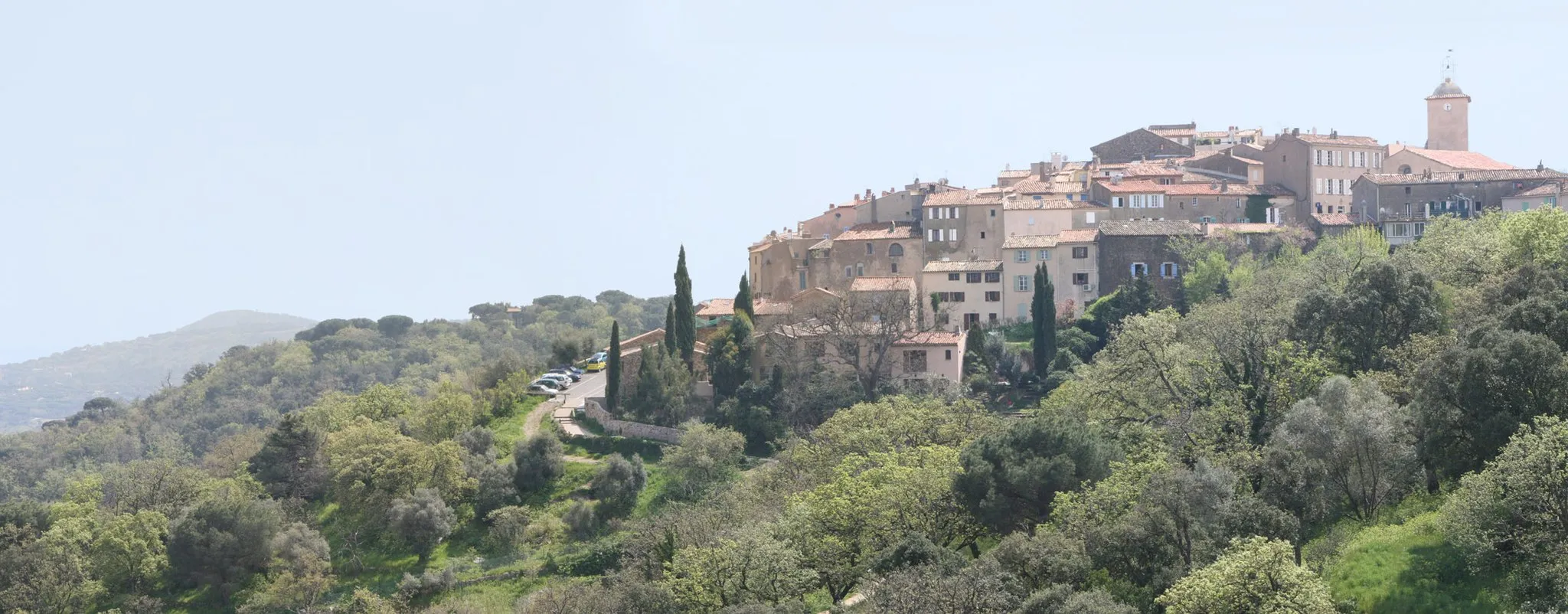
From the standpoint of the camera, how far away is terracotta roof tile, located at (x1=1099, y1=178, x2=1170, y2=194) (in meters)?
77.9

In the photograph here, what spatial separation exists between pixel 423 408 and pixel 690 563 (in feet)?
87.6

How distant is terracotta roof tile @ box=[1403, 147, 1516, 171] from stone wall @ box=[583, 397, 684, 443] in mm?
38692

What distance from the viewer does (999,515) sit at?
4431cm

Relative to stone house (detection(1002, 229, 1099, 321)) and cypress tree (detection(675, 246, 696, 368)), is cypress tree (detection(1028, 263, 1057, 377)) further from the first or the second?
cypress tree (detection(675, 246, 696, 368))

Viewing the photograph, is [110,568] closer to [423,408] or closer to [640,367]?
[423,408]

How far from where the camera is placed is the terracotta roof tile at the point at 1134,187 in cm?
7788

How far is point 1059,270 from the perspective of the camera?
73.5 meters

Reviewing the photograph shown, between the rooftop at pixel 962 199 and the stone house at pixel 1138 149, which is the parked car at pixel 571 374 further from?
the stone house at pixel 1138 149

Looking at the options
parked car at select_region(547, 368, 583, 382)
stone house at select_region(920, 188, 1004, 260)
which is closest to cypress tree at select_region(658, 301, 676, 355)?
parked car at select_region(547, 368, 583, 382)

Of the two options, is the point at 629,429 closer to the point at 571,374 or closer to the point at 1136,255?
the point at 571,374

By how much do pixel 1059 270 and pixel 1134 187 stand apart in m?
7.60

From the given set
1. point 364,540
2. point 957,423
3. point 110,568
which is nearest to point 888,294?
point 957,423

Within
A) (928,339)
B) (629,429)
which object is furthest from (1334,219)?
(629,429)

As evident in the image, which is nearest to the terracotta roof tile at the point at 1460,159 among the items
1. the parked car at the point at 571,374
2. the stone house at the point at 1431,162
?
the stone house at the point at 1431,162
